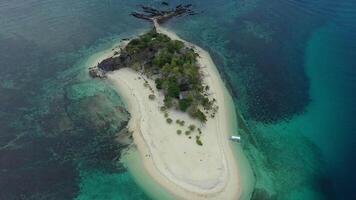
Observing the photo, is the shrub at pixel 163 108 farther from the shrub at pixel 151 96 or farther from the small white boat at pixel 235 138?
the small white boat at pixel 235 138

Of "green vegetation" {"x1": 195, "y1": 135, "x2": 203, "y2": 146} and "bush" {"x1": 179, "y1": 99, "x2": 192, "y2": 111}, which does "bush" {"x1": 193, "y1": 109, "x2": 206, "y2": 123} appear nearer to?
"bush" {"x1": 179, "y1": 99, "x2": 192, "y2": 111}

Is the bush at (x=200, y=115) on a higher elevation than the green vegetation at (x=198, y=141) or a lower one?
higher

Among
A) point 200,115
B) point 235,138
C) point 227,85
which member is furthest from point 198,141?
point 227,85

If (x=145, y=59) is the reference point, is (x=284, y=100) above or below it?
below

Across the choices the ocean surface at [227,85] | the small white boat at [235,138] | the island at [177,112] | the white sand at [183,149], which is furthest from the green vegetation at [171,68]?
the ocean surface at [227,85]

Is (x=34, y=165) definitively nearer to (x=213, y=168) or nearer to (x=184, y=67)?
(x=213, y=168)

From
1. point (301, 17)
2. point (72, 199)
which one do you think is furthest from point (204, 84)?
point (301, 17)

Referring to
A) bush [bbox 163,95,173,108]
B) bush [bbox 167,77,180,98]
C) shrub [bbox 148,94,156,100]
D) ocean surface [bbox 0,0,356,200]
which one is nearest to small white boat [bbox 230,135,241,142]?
ocean surface [bbox 0,0,356,200]
